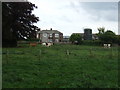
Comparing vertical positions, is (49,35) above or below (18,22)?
below

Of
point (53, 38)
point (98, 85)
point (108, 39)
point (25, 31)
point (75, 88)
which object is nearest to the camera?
point (75, 88)

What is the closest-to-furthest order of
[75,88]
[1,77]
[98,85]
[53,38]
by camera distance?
[75,88]
[98,85]
[1,77]
[53,38]

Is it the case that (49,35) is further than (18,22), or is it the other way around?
(49,35)

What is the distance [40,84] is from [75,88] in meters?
1.25

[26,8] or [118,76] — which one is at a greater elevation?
[26,8]

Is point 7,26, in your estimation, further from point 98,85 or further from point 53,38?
point 53,38

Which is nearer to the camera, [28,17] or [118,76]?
[118,76]

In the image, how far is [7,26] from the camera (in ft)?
114

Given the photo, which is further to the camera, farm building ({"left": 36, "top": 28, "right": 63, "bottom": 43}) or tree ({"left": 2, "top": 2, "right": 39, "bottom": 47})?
farm building ({"left": 36, "top": 28, "right": 63, "bottom": 43})

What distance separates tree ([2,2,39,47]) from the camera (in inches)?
1366

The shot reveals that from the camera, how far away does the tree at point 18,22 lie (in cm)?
3469

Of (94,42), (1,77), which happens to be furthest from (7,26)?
(94,42)

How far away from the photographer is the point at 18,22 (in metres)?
36.1

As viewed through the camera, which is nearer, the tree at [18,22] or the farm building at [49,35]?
the tree at [18,22]
